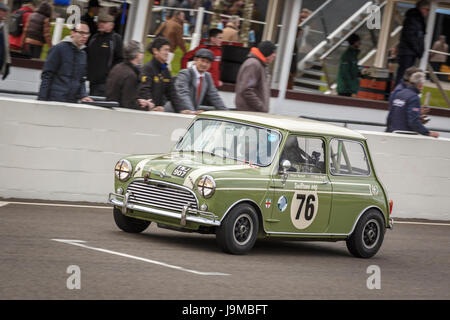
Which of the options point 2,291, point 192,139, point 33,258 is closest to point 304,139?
point 192,139

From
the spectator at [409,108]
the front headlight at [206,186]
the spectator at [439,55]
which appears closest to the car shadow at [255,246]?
the front headlight at [206,186]

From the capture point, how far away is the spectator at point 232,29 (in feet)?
61.0

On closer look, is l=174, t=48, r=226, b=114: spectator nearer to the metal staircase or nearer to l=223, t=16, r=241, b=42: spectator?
l=223, t=16, r=241, b=42: spectator

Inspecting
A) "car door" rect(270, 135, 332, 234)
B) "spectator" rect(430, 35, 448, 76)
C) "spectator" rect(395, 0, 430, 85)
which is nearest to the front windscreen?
"car door" rect(270, 135, 332, 234)

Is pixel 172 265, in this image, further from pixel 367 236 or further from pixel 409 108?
pixel 409 108

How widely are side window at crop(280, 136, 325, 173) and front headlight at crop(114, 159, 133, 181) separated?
161cm

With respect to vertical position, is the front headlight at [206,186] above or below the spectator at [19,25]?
below

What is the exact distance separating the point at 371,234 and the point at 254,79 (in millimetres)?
3302

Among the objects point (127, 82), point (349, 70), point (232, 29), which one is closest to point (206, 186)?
point (127, 82)

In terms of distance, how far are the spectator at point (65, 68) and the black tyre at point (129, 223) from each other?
9.55ft

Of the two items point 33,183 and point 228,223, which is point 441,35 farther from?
point 228,223

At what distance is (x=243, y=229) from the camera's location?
995cm

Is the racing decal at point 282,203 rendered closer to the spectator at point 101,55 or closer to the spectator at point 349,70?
the spectator at point 101,55

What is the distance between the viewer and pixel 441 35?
21109 millimetres
